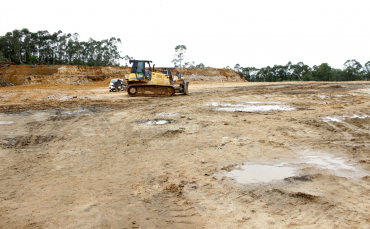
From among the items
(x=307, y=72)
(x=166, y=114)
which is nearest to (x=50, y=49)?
(x=166, y=114)

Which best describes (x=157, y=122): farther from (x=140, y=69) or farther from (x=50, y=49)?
(x=50, y=49)

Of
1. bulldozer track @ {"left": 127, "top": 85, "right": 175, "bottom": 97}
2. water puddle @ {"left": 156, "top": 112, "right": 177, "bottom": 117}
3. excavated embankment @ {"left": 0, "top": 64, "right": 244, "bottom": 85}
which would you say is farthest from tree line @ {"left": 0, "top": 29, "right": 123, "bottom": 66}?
water puddle @ {"left": 156, "top": 112, "right": 177, "bottom": 117}

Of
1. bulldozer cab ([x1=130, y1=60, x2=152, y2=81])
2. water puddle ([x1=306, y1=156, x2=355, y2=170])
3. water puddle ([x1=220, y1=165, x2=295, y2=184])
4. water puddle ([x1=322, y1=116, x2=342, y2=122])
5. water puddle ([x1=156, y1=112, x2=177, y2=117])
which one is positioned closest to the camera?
water puddle ([x1=220, y1=165, x2=295, y2=184])

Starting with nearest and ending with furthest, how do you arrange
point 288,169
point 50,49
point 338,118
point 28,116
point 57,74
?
point 288,169 < point 338,118 < point 28,116 < point 57,74 < point 50,49

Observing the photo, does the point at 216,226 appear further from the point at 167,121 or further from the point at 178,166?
the point at 167,121

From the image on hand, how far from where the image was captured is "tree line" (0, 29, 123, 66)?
5166 centimetres

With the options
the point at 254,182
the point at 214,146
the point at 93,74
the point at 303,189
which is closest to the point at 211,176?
the point at 254,182

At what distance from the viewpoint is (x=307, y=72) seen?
74.2m

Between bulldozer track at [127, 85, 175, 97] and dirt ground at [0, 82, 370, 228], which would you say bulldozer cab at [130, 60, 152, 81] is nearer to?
bulldozer track at [127, 85, 175, 97]

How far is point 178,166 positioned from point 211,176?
80cm

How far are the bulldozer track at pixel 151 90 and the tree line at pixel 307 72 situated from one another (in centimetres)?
4599

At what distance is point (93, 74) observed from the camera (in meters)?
46.3

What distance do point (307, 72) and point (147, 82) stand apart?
68.4 metres

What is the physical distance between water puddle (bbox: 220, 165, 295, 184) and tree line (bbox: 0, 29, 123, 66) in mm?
54970
